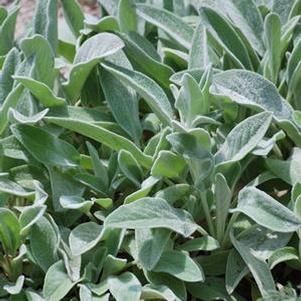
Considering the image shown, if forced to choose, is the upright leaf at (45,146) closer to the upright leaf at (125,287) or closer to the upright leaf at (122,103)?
the upright leaf at (122,103)

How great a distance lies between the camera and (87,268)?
1879mm

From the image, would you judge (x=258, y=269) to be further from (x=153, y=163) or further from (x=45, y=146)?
(x=45, y=146)

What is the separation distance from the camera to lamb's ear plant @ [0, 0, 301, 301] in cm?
185

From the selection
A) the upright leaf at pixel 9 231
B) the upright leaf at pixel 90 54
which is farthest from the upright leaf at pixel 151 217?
the upright leaf at pixel 90 54

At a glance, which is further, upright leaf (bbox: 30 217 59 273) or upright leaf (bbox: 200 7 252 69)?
Result: upright leaf (bbox: 200 7 252 69)

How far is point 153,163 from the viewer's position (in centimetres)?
197

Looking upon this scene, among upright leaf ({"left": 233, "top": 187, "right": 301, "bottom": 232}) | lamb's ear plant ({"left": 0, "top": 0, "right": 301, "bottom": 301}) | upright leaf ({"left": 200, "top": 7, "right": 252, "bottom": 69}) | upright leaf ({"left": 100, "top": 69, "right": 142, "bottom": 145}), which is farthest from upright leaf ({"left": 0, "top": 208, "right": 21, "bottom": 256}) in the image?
upright leaf ({"left": 200, "top": 7, "right": 252, "bottom": 69})

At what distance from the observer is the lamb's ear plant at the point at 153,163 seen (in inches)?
72.8

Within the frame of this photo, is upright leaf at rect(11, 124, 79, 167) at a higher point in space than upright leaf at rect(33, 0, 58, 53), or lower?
lower

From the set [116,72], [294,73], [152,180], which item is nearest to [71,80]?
[116,72]

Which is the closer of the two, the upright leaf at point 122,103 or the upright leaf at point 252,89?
the upright leaf at point 252,89

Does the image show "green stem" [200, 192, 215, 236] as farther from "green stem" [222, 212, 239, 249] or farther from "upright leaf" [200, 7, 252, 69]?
"upright leaf" [200, 7, 252, 69]

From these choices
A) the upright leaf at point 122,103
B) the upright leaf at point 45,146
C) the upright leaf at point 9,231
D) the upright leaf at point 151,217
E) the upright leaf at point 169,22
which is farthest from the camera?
the upright leaf at point 169,22

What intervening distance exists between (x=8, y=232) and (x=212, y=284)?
510 millimetres
